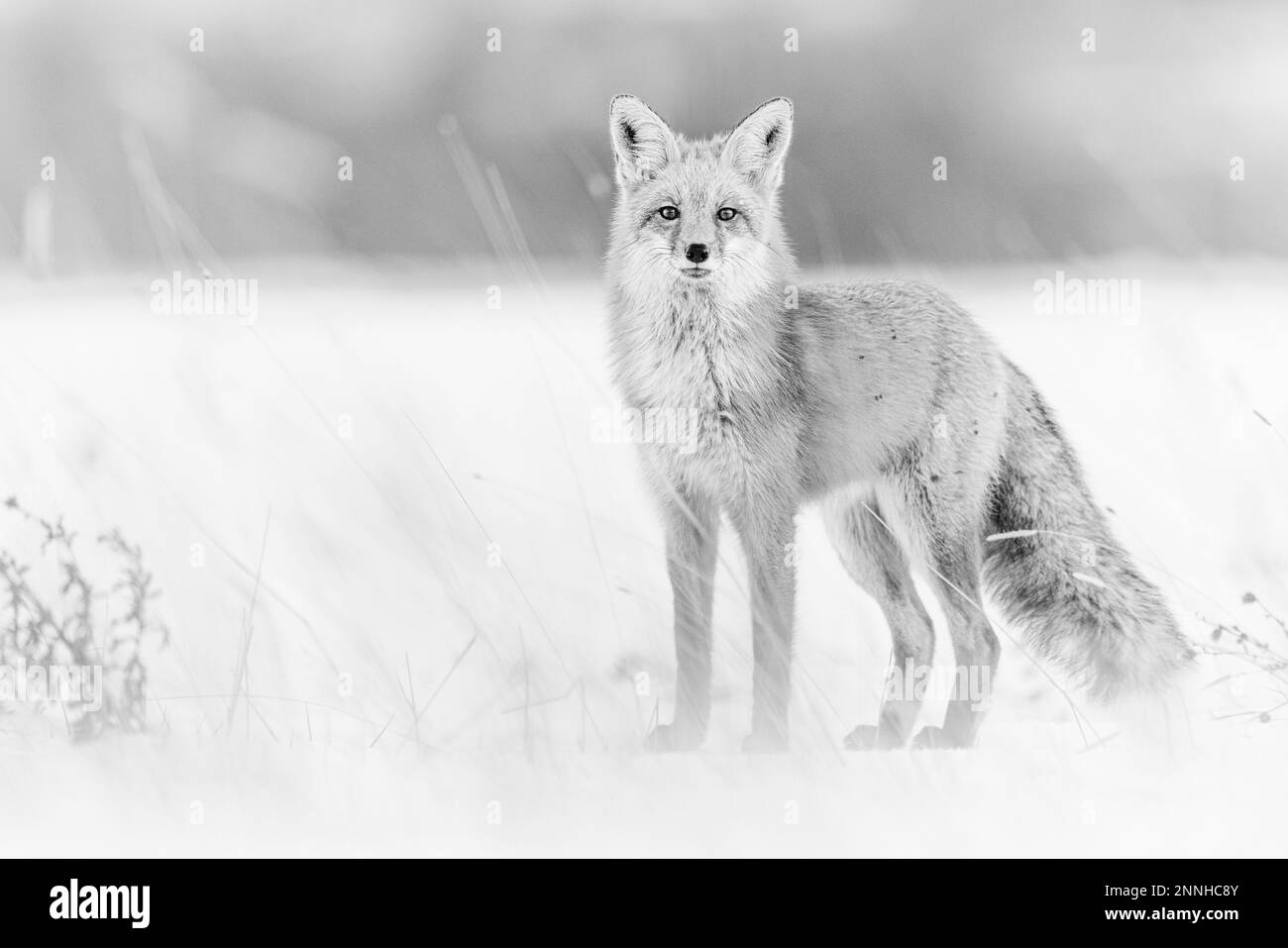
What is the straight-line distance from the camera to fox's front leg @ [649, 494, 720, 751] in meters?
3.76

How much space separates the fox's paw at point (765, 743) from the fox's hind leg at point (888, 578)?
2.43 feet

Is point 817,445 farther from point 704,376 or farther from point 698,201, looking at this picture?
point 698,201

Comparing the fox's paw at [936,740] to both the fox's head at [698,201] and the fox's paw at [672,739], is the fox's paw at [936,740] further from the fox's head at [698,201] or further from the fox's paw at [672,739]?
the fox's head at [698,201]

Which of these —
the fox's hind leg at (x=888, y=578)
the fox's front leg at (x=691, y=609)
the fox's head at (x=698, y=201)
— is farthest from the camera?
the fox's hind leg at (x=888, y=578)

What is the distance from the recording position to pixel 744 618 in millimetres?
3883

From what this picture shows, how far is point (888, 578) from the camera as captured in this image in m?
4.42

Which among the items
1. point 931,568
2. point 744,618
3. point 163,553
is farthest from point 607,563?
point 163,553

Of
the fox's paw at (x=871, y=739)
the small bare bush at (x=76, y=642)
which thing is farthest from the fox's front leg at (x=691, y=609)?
the small bare bush at (x=76, y=642)

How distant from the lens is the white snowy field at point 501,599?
3.14 meters

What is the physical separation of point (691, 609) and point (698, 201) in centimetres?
132

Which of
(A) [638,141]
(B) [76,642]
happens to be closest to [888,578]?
(A) [638,141]

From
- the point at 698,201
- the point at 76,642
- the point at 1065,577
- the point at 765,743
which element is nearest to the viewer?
the point at 76,642

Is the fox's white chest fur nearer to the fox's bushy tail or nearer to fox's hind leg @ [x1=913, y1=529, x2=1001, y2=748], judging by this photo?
fox's hind leg @ [x1=913, y1=529, x2=1001, y2=748]

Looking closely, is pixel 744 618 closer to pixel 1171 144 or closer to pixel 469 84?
pixel 1171 144
